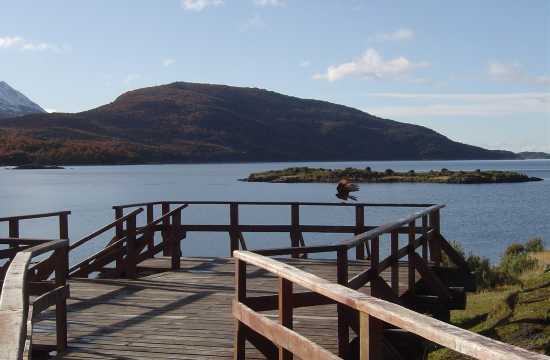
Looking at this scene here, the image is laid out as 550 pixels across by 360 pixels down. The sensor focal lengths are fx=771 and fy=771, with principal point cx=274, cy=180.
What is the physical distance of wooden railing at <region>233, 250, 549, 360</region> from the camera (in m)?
2.96

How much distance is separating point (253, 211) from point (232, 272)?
46260 millimetres

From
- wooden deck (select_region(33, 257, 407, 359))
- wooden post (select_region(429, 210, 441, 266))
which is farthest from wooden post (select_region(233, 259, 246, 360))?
wooden post (select_region(429, 210, 441, 266))

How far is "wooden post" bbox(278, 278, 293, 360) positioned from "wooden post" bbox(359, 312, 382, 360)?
1.40 metres

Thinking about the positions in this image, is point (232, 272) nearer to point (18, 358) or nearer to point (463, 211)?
point (18, 358)

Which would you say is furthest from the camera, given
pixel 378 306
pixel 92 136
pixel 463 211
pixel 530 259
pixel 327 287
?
pixel 92 136

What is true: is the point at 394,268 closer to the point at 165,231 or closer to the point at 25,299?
the point at 25,299

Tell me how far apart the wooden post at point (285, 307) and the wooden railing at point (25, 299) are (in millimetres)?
1721

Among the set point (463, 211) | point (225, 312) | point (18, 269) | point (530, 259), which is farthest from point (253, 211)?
point (18, 269)

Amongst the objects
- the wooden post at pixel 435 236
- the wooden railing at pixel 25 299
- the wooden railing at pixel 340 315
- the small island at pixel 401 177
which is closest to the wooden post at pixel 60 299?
the wooden railing at pixel 25 299

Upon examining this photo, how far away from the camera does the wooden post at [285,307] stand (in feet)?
18.0

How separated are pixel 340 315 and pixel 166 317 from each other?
3.20 meters

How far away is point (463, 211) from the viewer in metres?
57.3

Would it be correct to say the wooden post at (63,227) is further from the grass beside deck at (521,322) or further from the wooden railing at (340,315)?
the wooden railing at (340,315)

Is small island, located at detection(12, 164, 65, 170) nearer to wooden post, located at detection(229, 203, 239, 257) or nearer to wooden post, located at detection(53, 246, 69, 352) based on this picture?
wooden post, located at detection(229, 203, 239, 257)
